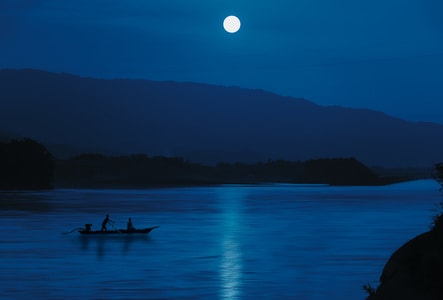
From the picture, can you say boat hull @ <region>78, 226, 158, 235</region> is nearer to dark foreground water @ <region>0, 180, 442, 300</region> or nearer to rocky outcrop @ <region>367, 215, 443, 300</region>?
dark foreground water @ <region>0, 180, 442, 300</region>

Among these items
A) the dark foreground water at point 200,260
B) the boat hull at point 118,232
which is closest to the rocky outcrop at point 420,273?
the dark foreground water at point 200,260

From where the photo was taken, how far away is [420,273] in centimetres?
1736

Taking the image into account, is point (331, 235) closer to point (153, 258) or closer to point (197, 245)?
point (197, 245)

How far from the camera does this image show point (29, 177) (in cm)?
19062

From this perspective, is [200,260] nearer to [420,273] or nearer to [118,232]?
[118,232]

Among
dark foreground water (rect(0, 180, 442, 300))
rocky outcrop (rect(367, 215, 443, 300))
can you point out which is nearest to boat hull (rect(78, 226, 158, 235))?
dark foreground water (rect(0, 180, 442, 300))

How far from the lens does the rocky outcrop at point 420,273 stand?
16.8m

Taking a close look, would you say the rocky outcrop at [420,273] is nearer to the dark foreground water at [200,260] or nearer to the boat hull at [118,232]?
the dark foreground water at [200,260]

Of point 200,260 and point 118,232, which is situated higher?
point 118,232

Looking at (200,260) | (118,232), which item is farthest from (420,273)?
(118,232)

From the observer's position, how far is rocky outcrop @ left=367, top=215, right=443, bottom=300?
1680 centimetres

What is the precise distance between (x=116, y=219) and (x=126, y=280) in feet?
152

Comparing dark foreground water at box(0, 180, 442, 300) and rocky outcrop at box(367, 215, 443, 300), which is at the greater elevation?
rocky outcrop at box(367, 215, 443, 300)

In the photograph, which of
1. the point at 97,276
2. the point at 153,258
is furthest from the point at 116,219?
the point at 97,276
